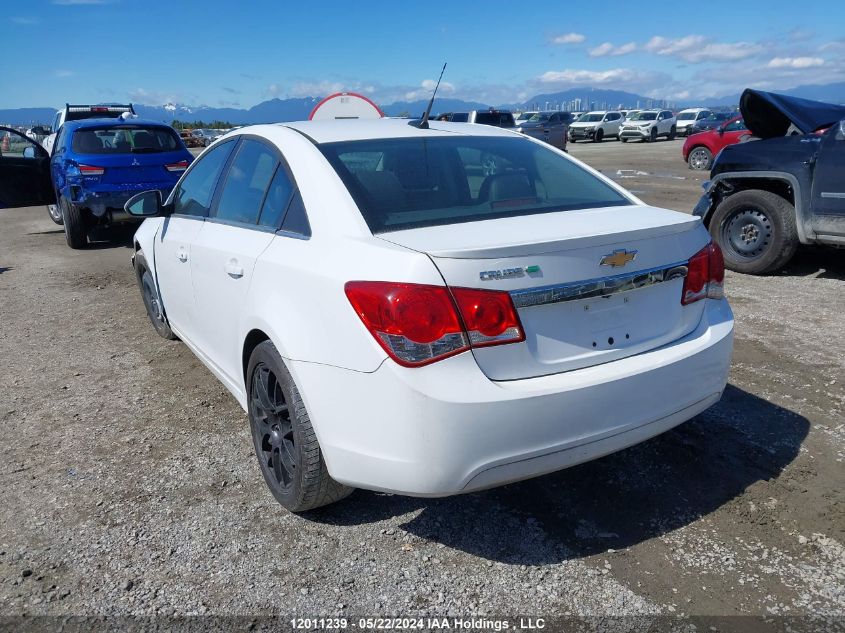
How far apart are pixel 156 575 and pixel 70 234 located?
8359 mm

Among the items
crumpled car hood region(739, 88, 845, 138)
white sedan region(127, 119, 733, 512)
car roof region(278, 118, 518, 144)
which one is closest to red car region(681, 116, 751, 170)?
crumpled car hood region(739, 88, 845, 138)

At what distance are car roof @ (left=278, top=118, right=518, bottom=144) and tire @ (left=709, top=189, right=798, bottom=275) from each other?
376 cm

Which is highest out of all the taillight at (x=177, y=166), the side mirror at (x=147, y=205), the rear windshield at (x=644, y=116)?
the rear windshield at (x=644, y=116)

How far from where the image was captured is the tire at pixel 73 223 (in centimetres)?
937

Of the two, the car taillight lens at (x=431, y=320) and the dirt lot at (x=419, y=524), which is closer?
the car taillight lens at (x=431, y=320)

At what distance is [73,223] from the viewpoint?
371 inches

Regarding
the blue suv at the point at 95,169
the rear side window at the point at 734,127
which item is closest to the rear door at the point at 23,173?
the blue suv at the point at 95,169

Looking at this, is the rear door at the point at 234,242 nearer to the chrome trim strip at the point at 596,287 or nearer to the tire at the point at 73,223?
the chrome trim strip at the point at 596,287

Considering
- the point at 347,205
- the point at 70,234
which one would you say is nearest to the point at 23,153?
the point at 70,234

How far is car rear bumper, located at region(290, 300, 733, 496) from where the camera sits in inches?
86.3

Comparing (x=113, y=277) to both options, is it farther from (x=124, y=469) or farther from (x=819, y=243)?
(x=819, y=243)

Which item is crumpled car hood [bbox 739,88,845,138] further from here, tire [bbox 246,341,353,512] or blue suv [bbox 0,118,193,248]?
blue suv [bbox 0,118,193,248]

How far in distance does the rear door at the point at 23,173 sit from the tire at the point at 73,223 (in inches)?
13.4

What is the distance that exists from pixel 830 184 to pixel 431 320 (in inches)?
212
